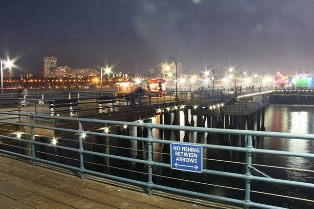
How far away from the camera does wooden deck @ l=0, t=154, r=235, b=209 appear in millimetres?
5113

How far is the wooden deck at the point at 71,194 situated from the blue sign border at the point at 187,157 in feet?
2.30

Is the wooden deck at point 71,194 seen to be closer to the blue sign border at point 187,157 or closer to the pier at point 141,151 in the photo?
the pier at point 141,151

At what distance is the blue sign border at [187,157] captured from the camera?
484 cm

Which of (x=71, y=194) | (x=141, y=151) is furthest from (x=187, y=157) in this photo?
(x=141, y=151)

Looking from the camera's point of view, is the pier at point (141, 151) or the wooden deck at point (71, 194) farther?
the wooden deck at point (71, 194)

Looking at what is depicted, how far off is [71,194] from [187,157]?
2.53m

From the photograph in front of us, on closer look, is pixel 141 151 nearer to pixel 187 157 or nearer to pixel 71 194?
pixel 71 194

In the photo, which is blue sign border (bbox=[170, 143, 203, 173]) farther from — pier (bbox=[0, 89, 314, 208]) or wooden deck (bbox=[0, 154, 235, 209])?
wooden deck (bbox=[0, 154, 235, 209])

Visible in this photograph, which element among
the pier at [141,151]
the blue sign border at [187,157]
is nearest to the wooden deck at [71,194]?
the pier at [141,151]

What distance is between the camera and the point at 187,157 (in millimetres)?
4996

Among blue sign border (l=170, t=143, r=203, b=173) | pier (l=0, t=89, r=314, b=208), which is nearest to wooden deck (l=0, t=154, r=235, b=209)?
pier (l=0, t=89, r=314, b=208)

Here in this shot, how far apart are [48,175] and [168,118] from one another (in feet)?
Result: 83.8

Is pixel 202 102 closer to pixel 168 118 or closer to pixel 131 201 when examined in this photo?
pixel 168 118

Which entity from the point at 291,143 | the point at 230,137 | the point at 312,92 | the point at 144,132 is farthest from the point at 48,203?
the point at 312,92
